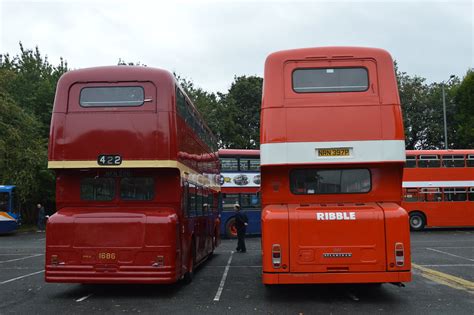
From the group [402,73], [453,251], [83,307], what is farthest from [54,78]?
[83,307]

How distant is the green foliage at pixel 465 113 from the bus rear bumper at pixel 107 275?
38398mm

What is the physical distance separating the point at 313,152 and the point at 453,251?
38.7ft

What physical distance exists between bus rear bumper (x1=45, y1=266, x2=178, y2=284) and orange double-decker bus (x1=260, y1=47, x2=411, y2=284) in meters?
2.03

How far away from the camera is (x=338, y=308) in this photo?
8.81 metres

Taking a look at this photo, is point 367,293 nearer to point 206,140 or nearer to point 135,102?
point 135,102

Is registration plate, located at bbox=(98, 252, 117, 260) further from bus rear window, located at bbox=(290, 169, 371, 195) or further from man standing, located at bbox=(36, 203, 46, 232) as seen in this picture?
man standing, located at bbox=(36, 203, 46, 232)

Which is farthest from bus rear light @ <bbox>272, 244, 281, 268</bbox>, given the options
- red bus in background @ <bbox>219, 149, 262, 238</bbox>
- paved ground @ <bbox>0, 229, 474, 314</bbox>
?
red bus in background @ <bbox>219, 149, 262, 238</bbox>

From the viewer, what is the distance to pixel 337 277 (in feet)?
28.3

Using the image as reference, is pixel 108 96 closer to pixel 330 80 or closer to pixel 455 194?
pixel 330 80

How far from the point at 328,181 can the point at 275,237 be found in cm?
154

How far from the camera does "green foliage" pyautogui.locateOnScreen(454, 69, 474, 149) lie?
4300 cm

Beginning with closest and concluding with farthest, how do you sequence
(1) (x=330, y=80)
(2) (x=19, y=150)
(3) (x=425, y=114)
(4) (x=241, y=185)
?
(1) (x=330, y=80) < (4) (x=241, y=185) < (2) (x=19, y=150) < (3) (x=425, y=114)

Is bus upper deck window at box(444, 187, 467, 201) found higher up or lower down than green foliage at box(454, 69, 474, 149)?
lower down

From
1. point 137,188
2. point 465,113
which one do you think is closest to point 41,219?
point 137,188
